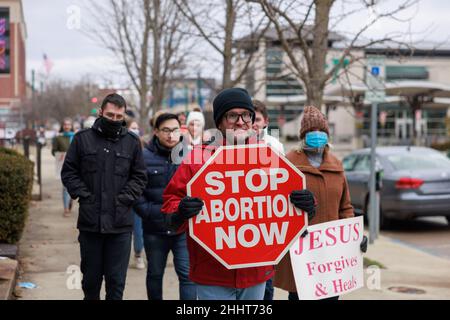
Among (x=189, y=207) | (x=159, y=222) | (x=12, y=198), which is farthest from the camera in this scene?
(x=12, y=198)

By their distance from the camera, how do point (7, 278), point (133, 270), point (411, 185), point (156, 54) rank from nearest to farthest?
point (7, 278), point (133, 270), point (411, 185), point (156, 54)

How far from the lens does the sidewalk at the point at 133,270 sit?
7.04 meters

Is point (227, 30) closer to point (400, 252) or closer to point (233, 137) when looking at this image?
point (400, 252)

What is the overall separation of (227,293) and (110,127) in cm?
207

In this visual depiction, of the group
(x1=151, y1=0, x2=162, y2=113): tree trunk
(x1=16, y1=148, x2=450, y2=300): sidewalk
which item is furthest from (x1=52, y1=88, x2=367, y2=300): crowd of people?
(x1=151, y1=0, x2=162, y2=113): tree trunk

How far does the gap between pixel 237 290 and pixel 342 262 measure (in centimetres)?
122

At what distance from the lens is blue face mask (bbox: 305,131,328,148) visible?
4.85 meters

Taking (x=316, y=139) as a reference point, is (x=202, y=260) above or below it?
below

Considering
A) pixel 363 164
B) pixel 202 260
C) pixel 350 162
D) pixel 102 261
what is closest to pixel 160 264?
pixel 102 261

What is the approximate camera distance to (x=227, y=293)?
3.65 metres

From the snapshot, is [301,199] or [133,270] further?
[133,270]

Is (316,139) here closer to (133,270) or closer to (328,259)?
(328,259)
